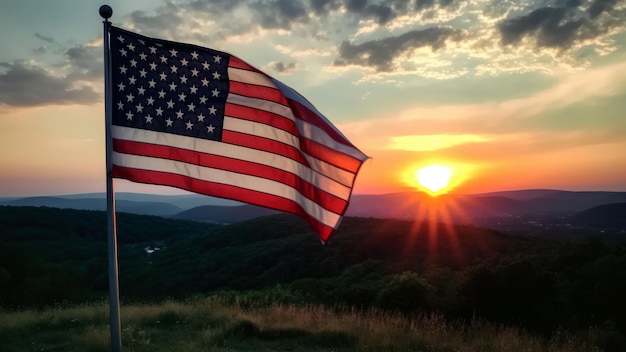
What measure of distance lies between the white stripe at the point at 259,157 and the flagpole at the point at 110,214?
26 centimetres

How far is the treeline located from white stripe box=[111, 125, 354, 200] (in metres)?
8.73

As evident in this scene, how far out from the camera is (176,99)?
255 inches

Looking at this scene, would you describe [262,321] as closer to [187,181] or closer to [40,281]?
[187,181]

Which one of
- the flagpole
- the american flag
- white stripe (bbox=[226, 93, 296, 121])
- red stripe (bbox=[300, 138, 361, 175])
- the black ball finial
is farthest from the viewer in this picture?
white stripe (bbox=[226, 93, 296, 121])

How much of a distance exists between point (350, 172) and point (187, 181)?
214 centimetres

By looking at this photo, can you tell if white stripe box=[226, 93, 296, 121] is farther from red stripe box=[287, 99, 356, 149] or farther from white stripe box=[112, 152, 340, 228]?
Result: white stripe box=[112, 152, 340, 228]

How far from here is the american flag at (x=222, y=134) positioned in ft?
20.5

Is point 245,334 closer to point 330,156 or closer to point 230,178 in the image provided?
point 230,178

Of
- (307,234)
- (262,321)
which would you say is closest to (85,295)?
(262,321)

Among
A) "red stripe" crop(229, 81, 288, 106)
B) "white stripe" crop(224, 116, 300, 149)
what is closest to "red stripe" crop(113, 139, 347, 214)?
"white stripe" crop(224, 116, 300, 149)

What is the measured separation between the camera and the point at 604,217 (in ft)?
465

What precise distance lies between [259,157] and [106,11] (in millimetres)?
2634

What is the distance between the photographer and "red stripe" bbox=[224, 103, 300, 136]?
6617 mm

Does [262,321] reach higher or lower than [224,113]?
lower
